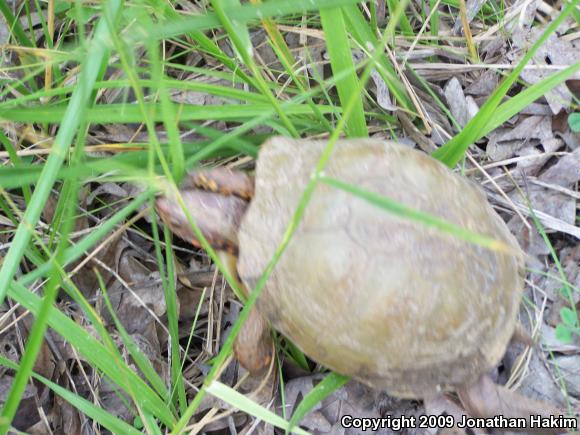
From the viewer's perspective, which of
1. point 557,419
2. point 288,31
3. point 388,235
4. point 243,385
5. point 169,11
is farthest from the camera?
point 288,31

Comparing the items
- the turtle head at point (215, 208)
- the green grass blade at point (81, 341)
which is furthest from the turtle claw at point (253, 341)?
the green grass blade at point (81, 341)

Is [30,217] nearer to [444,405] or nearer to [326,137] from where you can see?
[326,137]

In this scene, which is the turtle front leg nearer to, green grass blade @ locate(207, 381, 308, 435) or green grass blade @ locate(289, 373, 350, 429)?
green grass blade @ locate(289, 373, 350, 429)

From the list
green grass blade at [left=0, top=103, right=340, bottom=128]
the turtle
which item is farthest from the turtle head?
green grass blade at [left=0, top=103, right=340, bottom=128]

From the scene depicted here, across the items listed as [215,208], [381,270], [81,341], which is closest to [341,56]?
[215,208]

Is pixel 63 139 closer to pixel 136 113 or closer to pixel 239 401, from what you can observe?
pixel 136 113

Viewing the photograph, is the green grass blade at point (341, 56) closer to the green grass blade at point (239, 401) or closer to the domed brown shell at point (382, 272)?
the domed brown shell at point (382, 272)

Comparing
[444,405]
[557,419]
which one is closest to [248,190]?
[444,405]

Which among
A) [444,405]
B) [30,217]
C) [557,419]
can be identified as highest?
[30,217]
